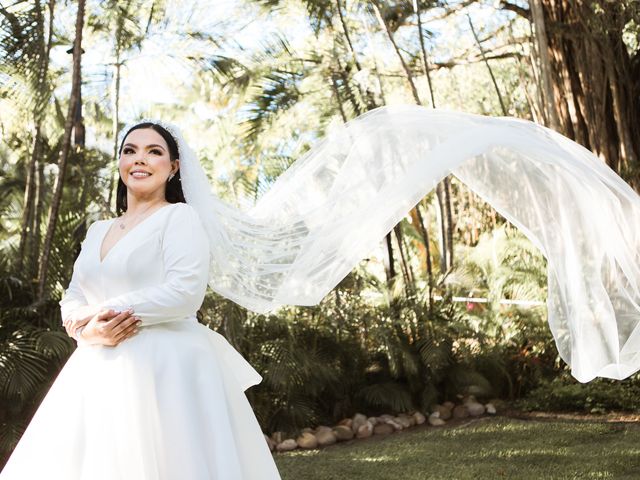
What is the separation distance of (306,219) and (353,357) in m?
5.16

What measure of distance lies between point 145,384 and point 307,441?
190 inches

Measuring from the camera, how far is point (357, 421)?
25.3 feet

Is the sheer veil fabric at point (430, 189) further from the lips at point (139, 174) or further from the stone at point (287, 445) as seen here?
the stone at point (287, 445)

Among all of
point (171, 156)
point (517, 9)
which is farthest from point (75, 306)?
point (517, 9)

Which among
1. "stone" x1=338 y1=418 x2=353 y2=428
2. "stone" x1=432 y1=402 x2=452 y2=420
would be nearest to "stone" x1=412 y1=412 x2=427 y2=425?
"stone" x1=432 y1=402 x2=452 y2=420

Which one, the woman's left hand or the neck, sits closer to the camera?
the woman's left hand

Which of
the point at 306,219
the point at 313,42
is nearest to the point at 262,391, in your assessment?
the point at 306,219

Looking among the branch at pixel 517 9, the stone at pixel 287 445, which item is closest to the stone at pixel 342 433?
the stone at pixel 287 445

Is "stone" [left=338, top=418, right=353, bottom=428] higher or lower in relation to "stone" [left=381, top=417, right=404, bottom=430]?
higher

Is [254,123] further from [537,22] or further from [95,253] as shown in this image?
[95,253]

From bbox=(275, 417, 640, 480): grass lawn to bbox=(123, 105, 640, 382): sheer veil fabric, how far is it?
266 centimetres

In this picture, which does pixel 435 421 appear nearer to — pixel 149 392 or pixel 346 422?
pixel 346 422

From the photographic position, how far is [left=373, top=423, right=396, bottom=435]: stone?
25.1 ft

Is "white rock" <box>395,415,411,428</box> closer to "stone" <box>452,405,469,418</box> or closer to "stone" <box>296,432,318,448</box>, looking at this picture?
"stone" <box>452,405,469,418</box>
